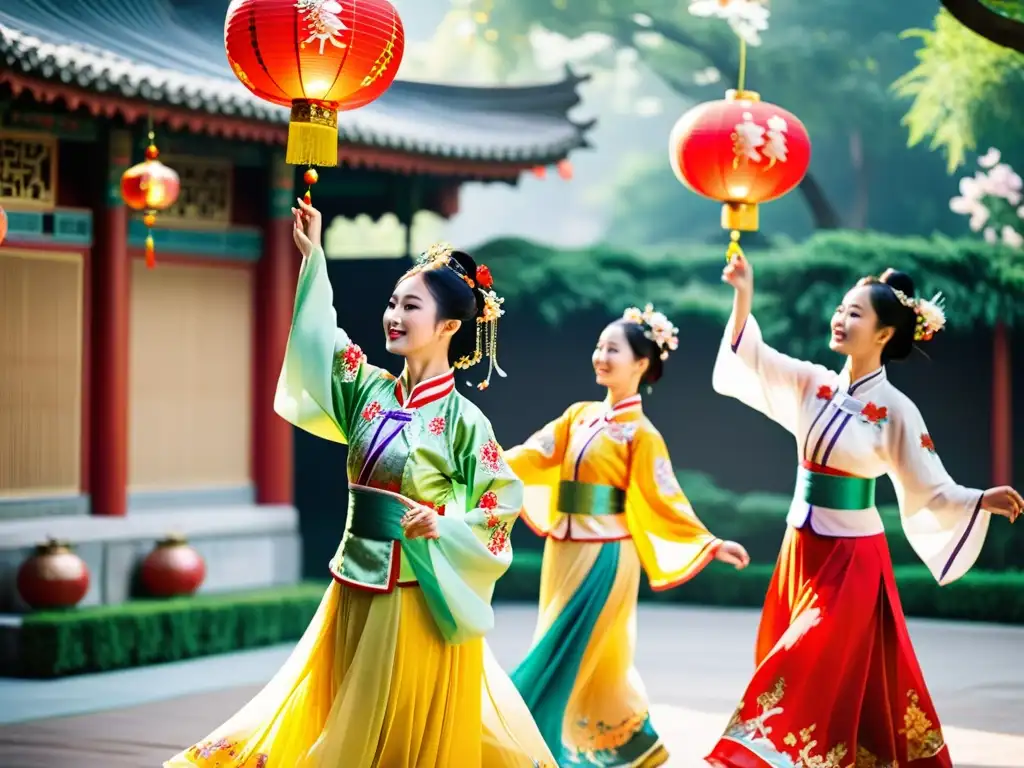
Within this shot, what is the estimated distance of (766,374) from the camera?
21.2ft

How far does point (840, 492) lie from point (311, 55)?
2360mm

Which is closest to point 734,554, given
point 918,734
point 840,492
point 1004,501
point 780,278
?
point 840,492

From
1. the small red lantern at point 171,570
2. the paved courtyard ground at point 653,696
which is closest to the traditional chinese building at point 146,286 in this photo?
the small red lantern at point 171,570

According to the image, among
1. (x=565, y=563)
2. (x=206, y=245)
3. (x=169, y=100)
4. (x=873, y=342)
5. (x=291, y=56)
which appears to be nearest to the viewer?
(x=291, y=56)

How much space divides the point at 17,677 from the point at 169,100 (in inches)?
126

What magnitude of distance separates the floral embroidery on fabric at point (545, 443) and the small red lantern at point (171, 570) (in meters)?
3.77

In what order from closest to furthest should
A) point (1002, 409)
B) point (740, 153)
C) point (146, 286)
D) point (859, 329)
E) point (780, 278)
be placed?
point (859, 329) < point (740, 153) < point (146, 286) < point (1002, 409) < point (780, 278)

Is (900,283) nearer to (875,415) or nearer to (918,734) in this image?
(875,415)

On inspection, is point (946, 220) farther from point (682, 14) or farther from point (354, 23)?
point (354, 23)

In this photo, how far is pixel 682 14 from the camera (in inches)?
765

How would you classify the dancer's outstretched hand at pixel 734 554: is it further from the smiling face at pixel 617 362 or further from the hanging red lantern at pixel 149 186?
the hanging red lantern at pixel 149 186

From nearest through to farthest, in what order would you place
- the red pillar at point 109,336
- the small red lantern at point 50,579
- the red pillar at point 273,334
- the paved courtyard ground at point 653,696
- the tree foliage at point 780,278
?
the paved courtyard ground at point 653,696 → the small red lantern at point 50,579 → the red pillar at point 109,336 → the red pillar at point 273,334 → the tree foliage at point 780,278

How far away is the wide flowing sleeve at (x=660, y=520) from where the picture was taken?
6855 millimetres

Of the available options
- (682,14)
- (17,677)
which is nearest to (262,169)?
(17,677)
